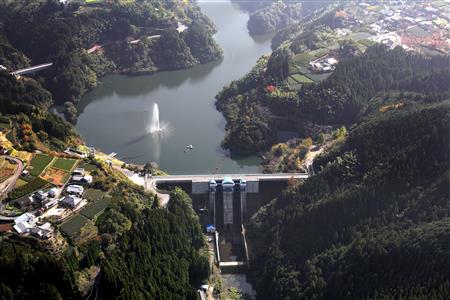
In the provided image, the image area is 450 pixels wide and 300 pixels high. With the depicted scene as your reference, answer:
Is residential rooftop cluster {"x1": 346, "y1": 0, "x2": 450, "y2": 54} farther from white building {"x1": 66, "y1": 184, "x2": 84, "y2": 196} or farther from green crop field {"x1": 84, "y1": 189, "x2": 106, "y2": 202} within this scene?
white building {"x1": 66, "y1": 184, "x2": 84, "y2": 196}

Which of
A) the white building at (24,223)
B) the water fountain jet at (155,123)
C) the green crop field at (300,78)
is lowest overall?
the white building at (24,223)

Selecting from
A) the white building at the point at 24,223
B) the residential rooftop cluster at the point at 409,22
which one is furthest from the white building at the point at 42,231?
the residential rooftop cluster at the point at 409,22

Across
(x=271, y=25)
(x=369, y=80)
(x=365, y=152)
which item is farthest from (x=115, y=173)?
(x=271, y=25)

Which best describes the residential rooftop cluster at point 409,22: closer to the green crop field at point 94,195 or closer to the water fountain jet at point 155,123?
the water fountain jet at point 155,123

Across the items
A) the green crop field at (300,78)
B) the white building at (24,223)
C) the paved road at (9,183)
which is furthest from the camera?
the green crop field at (300,78)

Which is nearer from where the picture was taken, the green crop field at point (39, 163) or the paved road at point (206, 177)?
the green crop field at point (39, 163)

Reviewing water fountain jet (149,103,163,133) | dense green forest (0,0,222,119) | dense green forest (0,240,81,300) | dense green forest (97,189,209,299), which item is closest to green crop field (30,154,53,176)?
dense green forest (97,189,209,299)
